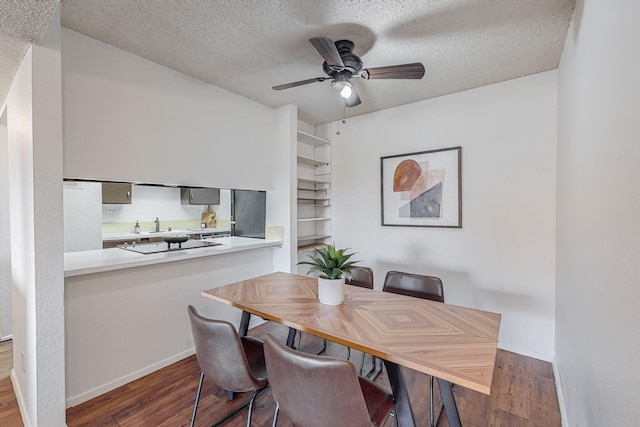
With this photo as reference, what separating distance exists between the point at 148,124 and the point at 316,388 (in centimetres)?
233

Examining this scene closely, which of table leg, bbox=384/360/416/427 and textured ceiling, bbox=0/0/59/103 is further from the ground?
textured ceiling, bbox=0/0/59/103

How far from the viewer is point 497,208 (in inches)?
106

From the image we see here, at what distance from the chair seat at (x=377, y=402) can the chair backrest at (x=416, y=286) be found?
937 millimetres

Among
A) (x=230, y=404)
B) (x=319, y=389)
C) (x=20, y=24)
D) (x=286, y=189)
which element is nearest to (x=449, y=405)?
(x=319, y=389)

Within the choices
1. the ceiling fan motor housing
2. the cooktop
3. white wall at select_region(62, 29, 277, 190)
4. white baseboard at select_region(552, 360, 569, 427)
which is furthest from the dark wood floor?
the ceiling fan motor housing

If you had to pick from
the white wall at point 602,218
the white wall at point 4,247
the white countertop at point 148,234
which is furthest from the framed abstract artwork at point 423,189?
the white wall at point 4,247

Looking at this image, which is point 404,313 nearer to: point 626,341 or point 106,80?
point 626,341

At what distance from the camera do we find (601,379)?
1.09 m

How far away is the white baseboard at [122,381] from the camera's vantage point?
76.1 inches

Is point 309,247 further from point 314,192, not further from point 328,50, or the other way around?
point 328,50

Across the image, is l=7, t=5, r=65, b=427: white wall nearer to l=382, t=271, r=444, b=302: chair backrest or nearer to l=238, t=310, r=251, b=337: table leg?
l=238, t=310, r=251, b=337: table leg

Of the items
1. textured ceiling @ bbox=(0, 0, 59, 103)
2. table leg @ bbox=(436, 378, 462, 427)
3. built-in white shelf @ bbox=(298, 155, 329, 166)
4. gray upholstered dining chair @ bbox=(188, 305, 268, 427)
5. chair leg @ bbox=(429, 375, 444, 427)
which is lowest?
chair leg @ bbox=(429, 375, 444, 427)

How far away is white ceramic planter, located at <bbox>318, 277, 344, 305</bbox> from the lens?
174cm

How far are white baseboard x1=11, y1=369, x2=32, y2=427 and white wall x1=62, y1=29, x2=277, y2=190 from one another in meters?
1.51
